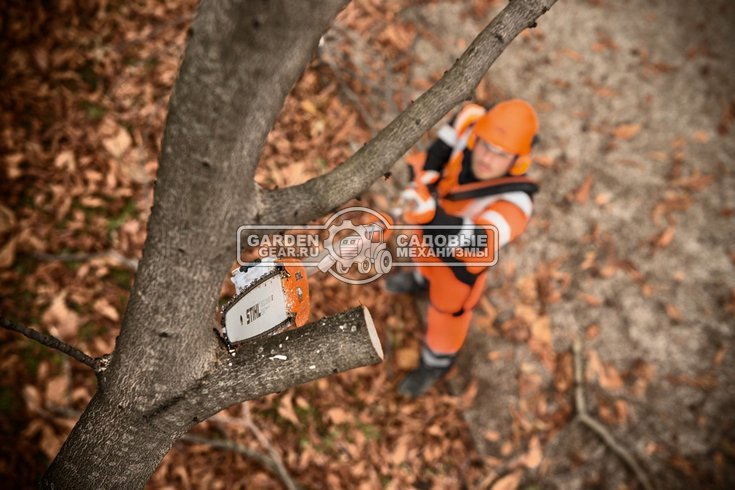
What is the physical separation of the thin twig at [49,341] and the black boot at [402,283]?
8.23 ft

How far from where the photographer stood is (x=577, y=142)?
4738 mm

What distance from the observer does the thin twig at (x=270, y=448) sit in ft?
9.10

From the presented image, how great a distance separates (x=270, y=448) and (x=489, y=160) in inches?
91.6

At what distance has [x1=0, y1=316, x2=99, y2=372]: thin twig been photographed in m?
1.41

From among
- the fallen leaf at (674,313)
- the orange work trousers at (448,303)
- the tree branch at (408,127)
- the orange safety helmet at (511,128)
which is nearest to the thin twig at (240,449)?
the orange work trousers at (448,303)

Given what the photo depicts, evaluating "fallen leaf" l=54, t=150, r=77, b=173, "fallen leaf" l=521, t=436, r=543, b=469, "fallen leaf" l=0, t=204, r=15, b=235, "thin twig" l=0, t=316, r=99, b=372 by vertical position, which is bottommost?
"fallen leaf" l=521, t=436, r=543, b=469

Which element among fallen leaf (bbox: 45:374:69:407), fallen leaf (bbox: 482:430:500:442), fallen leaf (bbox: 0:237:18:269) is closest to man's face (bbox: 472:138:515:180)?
fallen leaf (bbox: 482:430:500:442)

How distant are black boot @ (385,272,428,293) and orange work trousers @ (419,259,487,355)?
1.15ft

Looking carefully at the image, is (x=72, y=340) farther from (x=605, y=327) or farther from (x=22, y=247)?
(x=605, y=327)

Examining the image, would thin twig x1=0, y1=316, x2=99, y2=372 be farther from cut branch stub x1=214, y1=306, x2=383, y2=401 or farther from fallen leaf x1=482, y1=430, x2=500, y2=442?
fallen leaf x1=482, y1=430, x2=500, y2=442

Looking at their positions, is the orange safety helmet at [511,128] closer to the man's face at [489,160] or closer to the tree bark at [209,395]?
the man's face at [489,160]

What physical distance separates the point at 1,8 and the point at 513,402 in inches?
196

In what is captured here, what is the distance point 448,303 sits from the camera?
123 inches

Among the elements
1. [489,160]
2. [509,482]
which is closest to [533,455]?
[509,482]
